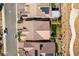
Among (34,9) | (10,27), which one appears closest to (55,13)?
(34,9)

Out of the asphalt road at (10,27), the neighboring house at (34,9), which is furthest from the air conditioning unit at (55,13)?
the asphalt road at (10,27)

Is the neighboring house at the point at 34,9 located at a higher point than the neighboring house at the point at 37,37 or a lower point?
higher

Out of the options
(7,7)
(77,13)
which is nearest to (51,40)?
(77,13)

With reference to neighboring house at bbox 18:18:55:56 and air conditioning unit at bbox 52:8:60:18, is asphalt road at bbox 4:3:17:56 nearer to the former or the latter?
neighboring house at bbox 18:18:55:56

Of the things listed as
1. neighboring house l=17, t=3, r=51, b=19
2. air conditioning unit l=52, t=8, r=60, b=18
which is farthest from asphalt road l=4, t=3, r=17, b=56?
air conditioning unit l=52, t=8, r=60, b=18

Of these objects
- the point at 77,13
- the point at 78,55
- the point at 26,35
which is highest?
the point at 77,13

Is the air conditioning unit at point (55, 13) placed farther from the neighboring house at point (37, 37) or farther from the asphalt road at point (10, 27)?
the asphalt road at point (10, 27)

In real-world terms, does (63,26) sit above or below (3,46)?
above

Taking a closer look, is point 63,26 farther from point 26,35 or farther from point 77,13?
point 26,35
